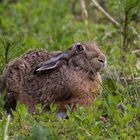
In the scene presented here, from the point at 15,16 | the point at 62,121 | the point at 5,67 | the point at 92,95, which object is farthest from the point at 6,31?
the point at 62,121

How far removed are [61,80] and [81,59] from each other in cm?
28

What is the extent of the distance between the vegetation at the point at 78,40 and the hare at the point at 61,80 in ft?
0.80

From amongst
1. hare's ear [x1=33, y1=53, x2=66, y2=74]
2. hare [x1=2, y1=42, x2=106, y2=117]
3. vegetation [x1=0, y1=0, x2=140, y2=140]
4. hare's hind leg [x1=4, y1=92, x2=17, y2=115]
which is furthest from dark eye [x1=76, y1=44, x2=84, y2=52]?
hare's hind leg [x1=4, y1=92, x2=17, y2=115]

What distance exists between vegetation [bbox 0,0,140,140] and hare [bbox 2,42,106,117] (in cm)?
24

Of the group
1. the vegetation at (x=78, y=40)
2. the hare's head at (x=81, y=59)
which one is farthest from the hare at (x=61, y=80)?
the vegetation at (x=78, y=40)

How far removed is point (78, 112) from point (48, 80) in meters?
0.77

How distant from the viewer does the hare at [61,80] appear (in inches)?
295

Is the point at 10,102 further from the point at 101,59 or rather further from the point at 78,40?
the point at 78,40

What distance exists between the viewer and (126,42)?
982cm

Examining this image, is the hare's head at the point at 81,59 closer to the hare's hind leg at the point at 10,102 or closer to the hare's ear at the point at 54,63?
the hare's ear at the point at 54,63

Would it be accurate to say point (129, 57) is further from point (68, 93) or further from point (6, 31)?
point (6, 31)

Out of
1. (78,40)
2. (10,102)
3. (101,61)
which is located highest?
(101,61)

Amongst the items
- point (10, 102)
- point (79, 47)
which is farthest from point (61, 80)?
point (10, 102)

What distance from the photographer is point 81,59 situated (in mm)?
7570
